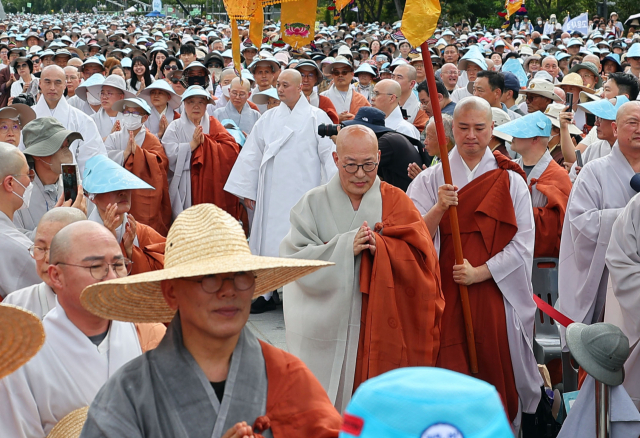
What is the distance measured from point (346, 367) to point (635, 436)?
1.31 metres

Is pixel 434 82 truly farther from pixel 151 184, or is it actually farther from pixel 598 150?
pixel 151 184

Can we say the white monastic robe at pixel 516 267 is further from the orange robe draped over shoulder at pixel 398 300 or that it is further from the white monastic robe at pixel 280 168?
the white monastic robe at pixel 280 168

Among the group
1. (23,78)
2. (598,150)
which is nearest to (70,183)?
(598,150)

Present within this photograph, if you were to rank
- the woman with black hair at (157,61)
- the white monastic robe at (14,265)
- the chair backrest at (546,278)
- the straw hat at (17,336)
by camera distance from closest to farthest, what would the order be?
the straw hat at (17,336) → the white monastic robe at (14,265) → the chair backrest at (546,278) → the woman with black hair at (157,61)

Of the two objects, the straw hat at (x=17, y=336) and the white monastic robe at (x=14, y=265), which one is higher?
the straw hat at (x=17, y=336)

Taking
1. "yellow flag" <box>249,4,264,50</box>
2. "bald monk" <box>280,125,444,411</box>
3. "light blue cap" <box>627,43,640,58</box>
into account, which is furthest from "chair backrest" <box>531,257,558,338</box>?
"light blue cap" <box>627,43,640,58</box>

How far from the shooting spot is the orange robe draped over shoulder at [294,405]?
191 cm

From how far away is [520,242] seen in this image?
422 cm

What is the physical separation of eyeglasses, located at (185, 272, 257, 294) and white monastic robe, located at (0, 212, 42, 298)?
1.94 m

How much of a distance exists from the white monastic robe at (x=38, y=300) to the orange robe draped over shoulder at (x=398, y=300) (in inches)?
57.6

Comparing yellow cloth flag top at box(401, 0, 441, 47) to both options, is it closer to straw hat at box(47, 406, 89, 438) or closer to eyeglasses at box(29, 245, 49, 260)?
eyeglasses at box(29, 245, 49, 260)

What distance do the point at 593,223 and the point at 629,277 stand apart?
0.66 metres

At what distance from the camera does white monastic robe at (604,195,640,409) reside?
12.3 ft

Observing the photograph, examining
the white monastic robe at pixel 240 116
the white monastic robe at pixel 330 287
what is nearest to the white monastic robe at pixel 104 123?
the white monastic robe at pixel 240 116
